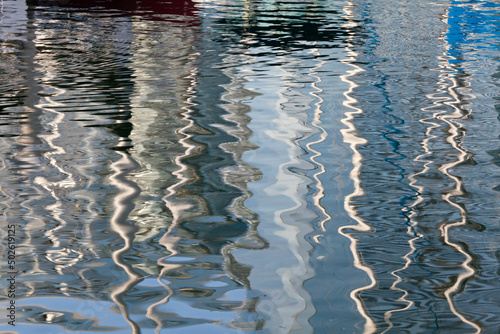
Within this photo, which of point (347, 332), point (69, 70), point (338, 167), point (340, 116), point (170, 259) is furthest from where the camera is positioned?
point (69, 70)

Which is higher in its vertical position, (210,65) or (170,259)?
(210,65)

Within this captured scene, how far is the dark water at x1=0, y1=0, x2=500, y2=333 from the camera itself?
1.96 meters

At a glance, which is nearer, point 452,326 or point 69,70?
point 452,326

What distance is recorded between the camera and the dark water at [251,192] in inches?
77.0

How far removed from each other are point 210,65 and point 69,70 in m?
1.29

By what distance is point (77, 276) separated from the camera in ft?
6.98

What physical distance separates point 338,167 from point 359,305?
4.33 feet

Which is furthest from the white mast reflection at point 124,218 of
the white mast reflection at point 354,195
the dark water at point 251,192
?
the white mast reflection at point 354,195

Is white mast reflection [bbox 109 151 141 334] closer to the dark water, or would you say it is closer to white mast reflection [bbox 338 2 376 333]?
the dark water

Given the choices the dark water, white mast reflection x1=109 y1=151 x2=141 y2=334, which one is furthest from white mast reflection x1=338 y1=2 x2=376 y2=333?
white mast reflection x1=109 y1=151 x2=141 y2=334

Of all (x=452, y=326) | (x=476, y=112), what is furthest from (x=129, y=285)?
(x=476, y=112)

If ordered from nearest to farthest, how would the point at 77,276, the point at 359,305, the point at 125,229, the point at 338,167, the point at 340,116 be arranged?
the point at 359,305, the point at 77,276, the point at 125,229, the point at 338,167, the point at 340,116

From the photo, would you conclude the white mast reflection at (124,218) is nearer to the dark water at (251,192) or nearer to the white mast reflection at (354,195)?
the dark water at (251,192)

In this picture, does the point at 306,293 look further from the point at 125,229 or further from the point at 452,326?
the point at 125,229
